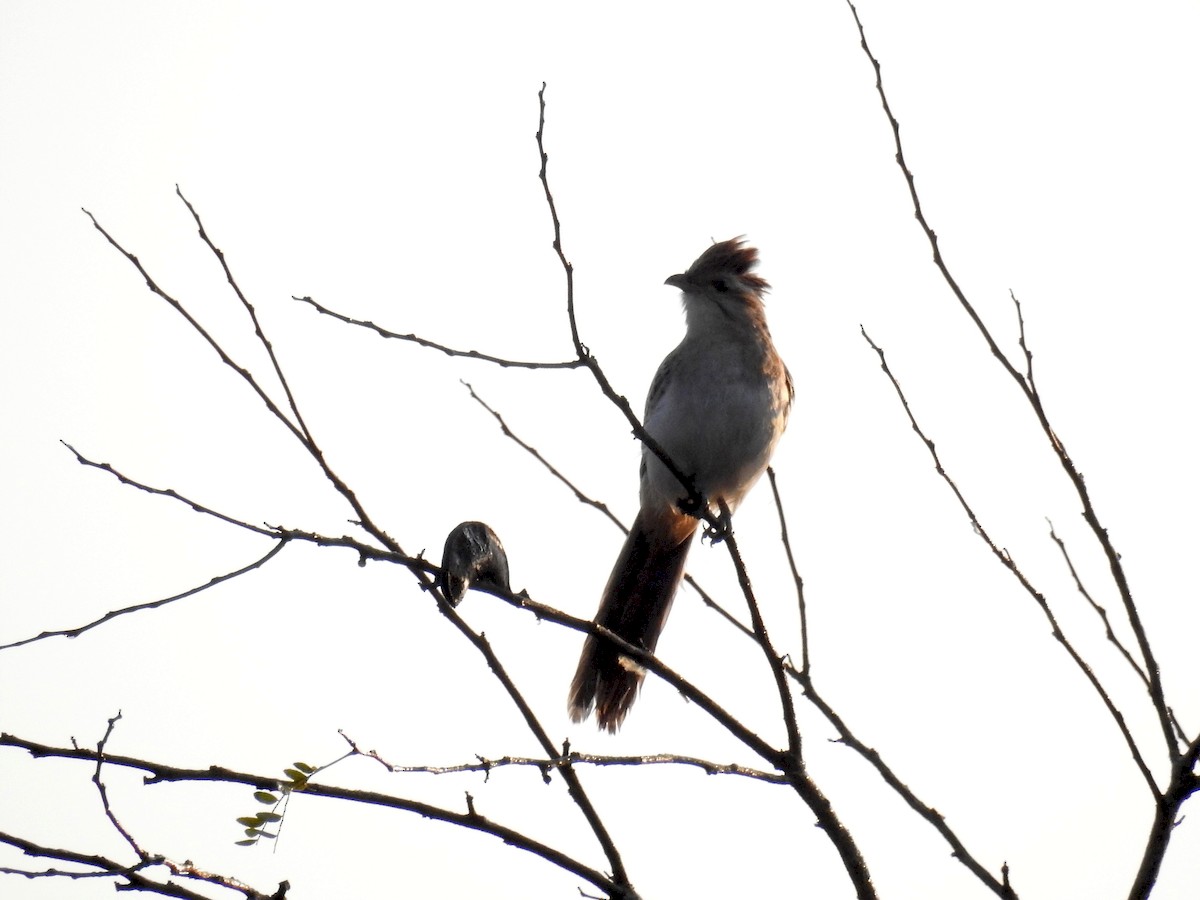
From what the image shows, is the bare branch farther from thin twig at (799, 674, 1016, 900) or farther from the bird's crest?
the bird's crest

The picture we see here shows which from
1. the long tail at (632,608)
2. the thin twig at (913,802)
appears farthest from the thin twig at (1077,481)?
the long tail at (632,608)

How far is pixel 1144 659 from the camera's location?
3.12 m

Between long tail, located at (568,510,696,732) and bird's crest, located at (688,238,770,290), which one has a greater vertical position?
bird's crest, located at (688,238,770,290)

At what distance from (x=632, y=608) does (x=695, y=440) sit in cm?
91

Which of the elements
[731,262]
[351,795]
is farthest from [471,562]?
[731,262]

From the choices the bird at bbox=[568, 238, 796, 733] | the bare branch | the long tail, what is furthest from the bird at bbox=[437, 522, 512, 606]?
the bird at bbox=[568, 238, 796, 733]

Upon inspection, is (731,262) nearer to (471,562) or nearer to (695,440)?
(695,440)

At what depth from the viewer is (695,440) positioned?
652cm

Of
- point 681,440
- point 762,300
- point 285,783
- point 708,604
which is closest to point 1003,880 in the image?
point 708,604

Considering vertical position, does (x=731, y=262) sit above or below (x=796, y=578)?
above

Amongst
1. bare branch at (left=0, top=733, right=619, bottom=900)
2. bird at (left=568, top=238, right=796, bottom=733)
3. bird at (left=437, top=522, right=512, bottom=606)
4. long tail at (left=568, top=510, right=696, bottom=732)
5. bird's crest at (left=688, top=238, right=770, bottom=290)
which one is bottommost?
bare branch at (left=0, top=733, right=619, bottom=900)

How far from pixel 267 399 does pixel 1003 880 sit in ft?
7.10

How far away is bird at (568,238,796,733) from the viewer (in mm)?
6516

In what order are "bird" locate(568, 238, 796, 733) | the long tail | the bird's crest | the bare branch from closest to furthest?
the bare branch, the long tail, "bird" locate(568, 238, 796, 733), the bird's crest
